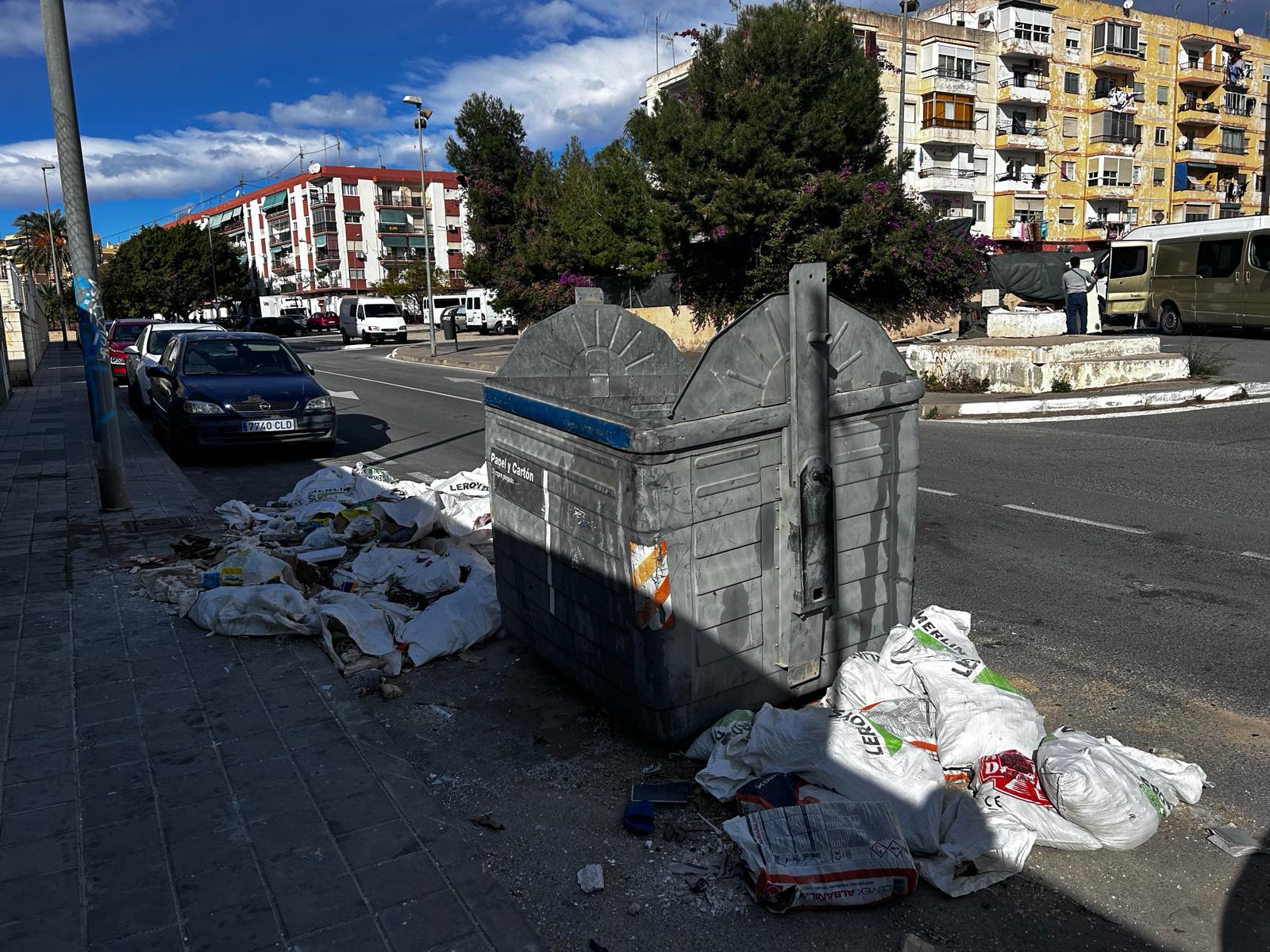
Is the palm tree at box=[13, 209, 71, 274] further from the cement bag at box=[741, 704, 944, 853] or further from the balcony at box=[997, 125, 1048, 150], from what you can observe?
the cement bag at box=[741, 704, 944, 853]

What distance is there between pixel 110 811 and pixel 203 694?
3.14ft

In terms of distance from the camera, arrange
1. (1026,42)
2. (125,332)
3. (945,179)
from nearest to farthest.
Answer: (125,332)
(945,179)
(1026,42)

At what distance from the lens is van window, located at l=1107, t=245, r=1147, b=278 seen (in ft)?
78.3

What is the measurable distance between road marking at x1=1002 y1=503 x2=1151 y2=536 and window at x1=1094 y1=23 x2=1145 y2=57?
50.4m

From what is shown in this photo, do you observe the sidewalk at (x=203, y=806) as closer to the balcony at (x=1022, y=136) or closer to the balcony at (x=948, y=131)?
the balcony at (x=948, y=131)

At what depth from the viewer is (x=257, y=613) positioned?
4758 millimetres

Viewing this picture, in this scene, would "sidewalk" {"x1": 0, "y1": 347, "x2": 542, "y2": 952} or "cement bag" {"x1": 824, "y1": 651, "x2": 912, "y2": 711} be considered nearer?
"sidewalk" {"x1": 0, "y1": 347, "x2": 542, "y2": 952}

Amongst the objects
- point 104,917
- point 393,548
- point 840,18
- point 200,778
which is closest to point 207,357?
point 393,548

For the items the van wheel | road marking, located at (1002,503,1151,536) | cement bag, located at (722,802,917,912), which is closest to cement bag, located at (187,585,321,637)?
cement bag, located at (722,802,917,912)

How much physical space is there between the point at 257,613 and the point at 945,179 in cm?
4585

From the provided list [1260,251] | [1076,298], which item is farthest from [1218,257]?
[1076,298]

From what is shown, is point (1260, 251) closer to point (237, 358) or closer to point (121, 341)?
point (237, 358)

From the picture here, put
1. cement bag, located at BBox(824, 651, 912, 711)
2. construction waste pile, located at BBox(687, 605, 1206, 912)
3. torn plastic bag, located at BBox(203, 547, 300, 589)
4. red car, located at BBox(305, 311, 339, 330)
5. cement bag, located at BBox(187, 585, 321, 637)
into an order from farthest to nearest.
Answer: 1. red car, located at BBox(305, 311, 339, 330)
2. torn plastic bag, located at BBox(203, 547, 300, 589)
3. cement bag, located at BBox(187, 585, 321, 637)
4. cement bag, located at BBox(824, 651, 912, 711)
5. construction waste pile, located at BBox(687, 605, 1206, 912)

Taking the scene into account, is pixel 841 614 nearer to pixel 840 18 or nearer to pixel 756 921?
pixel 756 921
